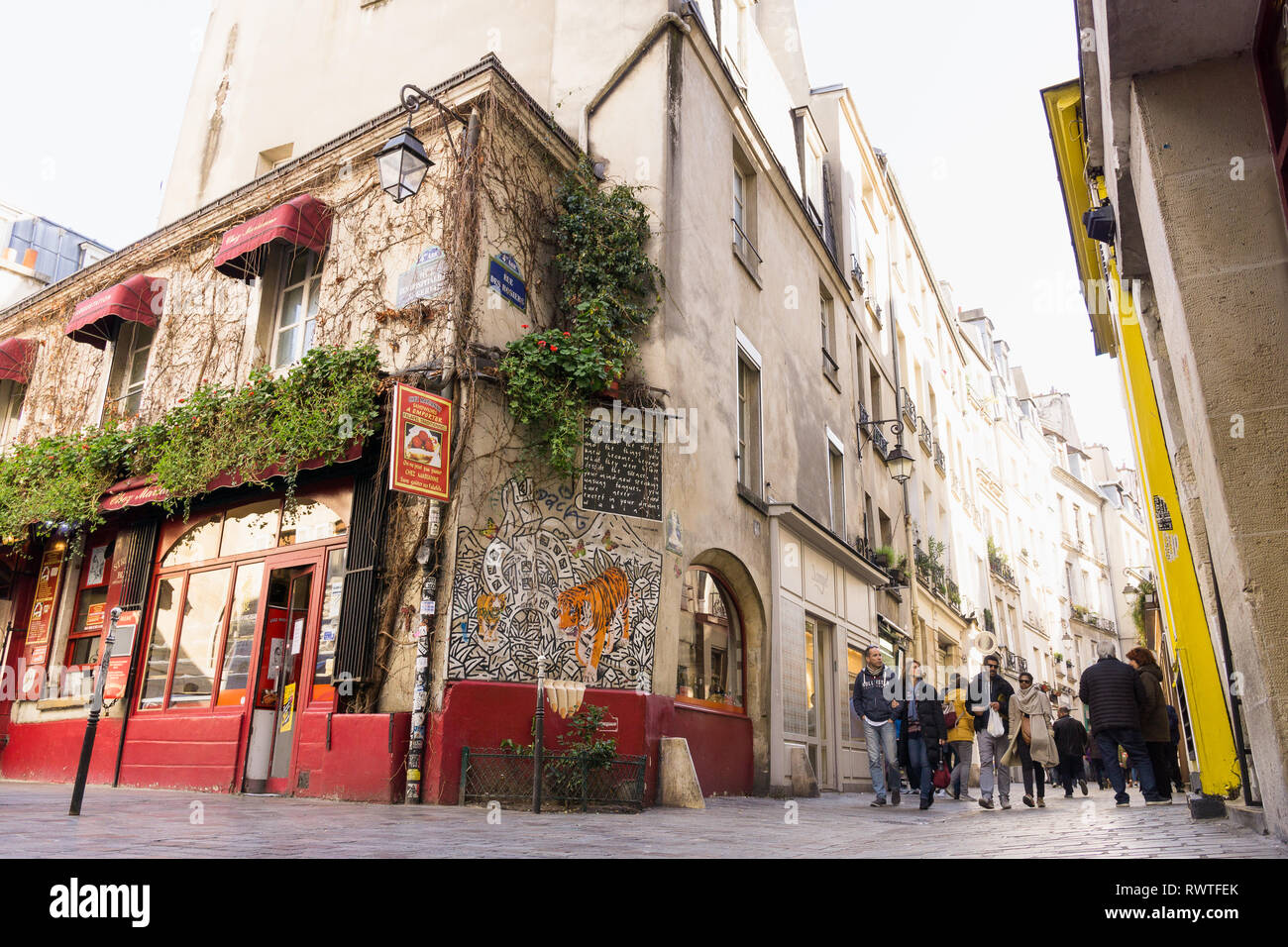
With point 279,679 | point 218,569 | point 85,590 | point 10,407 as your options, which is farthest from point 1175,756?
point 10,407

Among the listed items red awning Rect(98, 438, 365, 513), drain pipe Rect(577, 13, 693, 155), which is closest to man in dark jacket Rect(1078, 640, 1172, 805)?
red awning Rect(98, 438, 365, 513)

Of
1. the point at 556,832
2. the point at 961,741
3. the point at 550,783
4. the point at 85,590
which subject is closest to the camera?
the point at 556,832

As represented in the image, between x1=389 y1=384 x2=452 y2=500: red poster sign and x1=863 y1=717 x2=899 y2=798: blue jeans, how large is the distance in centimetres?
546

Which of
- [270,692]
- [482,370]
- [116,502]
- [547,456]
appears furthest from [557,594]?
[116,502]

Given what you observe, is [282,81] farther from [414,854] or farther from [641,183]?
[414,854]

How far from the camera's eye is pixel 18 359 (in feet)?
46.5

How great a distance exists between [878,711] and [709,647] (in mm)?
2120

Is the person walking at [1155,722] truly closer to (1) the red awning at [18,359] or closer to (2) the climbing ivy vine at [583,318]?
(2) the climbing ivy vine at [583,318]

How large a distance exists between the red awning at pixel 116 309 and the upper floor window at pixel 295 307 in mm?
2374

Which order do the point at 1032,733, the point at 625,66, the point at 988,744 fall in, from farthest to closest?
1. the point at 625,66
2. the point at 1032,733
3. the point at 988,744

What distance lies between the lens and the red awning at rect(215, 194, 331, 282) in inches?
411

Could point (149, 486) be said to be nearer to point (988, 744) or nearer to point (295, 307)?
point (295, 307)

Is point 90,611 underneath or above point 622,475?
underneath

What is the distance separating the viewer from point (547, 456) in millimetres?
9297
